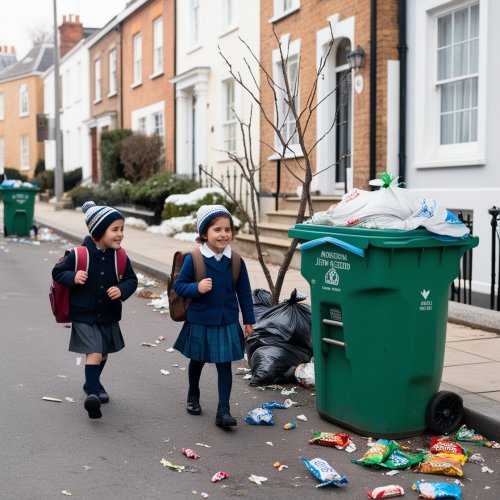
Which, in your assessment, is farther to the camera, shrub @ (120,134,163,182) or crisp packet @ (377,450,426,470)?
shrub @ (120,134,163,182)

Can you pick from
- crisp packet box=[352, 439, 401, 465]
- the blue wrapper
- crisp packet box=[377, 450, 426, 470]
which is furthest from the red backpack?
crisp packet box=[377, 450, 426, 470]

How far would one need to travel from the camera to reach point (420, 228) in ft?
15.8

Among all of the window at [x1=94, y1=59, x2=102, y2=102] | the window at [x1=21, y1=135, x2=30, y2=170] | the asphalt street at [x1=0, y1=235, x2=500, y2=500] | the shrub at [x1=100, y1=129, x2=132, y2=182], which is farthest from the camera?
the window at [x1=21, y1=135, x2=30, y2=170]

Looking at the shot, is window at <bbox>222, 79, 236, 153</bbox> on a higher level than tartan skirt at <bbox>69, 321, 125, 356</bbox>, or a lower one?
higher

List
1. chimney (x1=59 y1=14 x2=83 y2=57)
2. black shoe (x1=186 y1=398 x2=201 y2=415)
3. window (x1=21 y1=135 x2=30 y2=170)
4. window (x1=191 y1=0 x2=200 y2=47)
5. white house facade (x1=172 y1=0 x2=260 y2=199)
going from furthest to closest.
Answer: window (x1=21 y1=135 x2=30 y2=170) → chimney (x1=59 y1=14 x2=83 y2=57) → window (x1=191 y1=0 x2=200 y2=47) → white house facade (x1=172 y1=0 x2=260 y2=199) → black shoe (x1=186 y1=398 x2=201 y2=415)

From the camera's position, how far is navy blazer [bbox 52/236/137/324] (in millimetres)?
5422

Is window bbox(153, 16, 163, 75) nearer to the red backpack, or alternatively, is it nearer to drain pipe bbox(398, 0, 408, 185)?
drain pipe bbox(398, 0, 408, 185)

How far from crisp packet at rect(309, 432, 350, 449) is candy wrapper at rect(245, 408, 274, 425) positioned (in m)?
0.41

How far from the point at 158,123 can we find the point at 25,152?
25106mm

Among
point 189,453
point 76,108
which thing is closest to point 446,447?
point 189,453

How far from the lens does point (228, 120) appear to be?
19.7m

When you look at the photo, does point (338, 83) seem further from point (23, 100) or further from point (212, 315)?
point (23, 100)

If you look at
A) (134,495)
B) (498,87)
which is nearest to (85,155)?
(498,87)

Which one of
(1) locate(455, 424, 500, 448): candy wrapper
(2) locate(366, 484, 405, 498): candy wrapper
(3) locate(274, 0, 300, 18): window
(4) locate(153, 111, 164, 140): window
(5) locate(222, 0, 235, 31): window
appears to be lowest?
(1) locate(455, 424, 500, 448): candy wrapper
